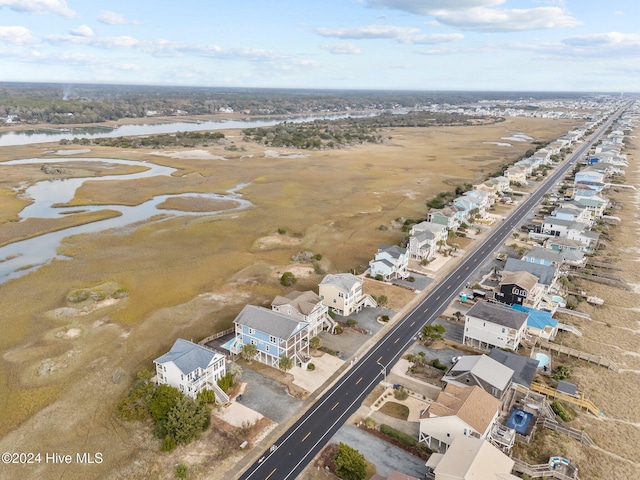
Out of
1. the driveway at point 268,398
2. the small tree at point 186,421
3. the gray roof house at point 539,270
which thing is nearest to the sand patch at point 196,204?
the driveway at point 268,398

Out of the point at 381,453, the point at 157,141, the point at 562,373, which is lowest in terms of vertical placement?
the point at 381,453

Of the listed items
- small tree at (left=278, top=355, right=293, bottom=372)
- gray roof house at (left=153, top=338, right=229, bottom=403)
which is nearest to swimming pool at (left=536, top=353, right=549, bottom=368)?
small tree at (left=278, top=355, right=293, bottom=372)

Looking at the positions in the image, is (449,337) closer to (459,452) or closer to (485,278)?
(485,278)

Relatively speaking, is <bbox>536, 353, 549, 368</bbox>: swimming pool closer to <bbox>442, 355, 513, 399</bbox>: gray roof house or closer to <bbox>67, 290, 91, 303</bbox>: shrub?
<bbox>442, 355, 513, 399</bbox>: gray roof house

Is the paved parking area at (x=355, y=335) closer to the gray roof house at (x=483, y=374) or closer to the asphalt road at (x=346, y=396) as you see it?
the asphalt road at (x=346, y=396)

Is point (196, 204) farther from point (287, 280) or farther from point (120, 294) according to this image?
point (287, 280)

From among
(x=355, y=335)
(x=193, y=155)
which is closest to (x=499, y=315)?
(x=355, y=335)

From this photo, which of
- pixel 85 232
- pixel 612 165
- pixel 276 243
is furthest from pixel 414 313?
pixel 612 165
